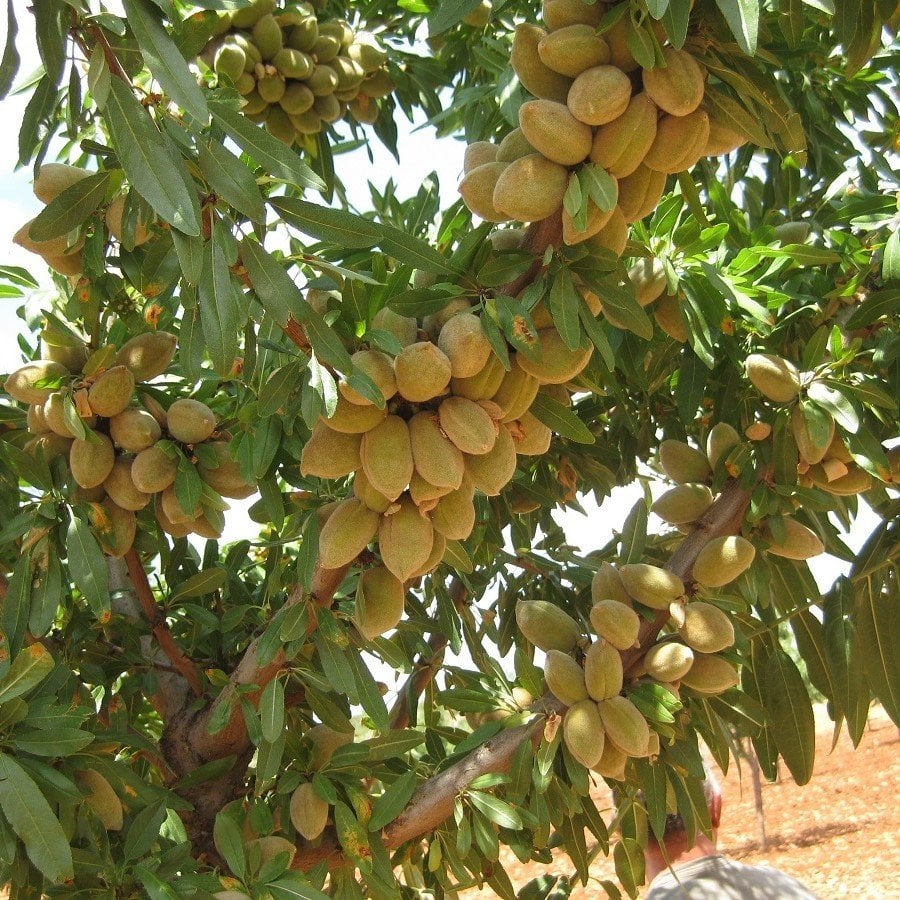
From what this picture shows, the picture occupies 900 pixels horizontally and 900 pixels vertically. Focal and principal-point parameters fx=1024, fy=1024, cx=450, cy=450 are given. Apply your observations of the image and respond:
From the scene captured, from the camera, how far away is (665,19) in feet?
4.00

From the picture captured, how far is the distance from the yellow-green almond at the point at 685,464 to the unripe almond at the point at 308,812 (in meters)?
0.92

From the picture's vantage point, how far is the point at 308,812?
5.90ft

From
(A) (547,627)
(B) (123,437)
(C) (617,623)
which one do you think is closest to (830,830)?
(A) (547,627)

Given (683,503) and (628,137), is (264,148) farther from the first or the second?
(683,503)

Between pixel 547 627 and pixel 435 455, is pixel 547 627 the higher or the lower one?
the lower one

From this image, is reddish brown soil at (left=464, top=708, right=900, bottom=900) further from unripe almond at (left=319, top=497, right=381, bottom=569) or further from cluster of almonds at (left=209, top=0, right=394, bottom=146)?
unripe almond at (left=319, top=497, right=381, bottom=569)

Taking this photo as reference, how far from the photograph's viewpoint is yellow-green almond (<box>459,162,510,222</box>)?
1.39m

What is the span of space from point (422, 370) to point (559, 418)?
1.03ft

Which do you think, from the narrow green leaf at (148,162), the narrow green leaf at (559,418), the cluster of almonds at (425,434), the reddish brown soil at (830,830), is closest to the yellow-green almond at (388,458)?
the cluster of almonds at (425,434)

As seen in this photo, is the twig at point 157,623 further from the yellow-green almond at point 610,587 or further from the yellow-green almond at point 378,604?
the yellow-green almond at point 610,587

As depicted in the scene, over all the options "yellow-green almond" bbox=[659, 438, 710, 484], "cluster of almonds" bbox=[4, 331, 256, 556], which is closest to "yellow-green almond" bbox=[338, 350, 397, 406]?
"cluster of almonds" bbox=[4, 331, 256, 556]

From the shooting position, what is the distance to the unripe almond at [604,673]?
1.73 metres

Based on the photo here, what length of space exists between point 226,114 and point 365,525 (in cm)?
58

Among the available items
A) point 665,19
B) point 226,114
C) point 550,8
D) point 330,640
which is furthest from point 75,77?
point 330,640
